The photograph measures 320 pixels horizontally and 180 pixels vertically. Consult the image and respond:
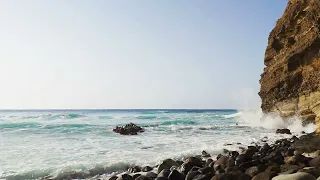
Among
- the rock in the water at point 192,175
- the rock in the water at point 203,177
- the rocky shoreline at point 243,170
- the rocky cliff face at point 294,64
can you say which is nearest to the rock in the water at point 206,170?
the rocky shoreline at point 243,170

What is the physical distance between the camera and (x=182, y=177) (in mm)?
8359

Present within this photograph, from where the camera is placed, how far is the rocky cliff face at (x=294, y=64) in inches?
773

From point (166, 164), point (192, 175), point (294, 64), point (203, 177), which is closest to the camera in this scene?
point (203, 177)

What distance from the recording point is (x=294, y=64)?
2247 centimetres

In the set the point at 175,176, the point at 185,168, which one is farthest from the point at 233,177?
the point at 185,168

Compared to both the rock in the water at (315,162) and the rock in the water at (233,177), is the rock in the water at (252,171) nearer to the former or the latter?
the rock in the water at (233,177)

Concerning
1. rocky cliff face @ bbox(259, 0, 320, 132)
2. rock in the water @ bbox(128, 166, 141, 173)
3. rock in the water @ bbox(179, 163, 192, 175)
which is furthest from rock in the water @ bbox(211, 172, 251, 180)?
rocky cliff face @ bbox(259, 0, 320, 132)

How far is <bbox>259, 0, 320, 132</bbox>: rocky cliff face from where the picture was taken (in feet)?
64.4

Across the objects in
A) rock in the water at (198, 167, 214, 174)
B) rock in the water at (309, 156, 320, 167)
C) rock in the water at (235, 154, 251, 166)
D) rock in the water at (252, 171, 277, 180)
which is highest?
rock in the water at (309, 156, 320, 167)

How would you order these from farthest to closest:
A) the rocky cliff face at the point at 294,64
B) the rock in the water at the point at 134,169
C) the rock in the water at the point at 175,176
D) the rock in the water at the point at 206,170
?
the rocky cliff face at the point at 294,64, the rock in the water at the point at 134,169, the rock in the water at the point at 206,170, the rock in the water at the point at 175,176

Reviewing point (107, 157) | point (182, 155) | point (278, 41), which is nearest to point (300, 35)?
point (278, 41)

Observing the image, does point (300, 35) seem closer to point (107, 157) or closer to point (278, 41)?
point (278, 41)

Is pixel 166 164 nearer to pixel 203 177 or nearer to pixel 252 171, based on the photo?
pixel 203 177

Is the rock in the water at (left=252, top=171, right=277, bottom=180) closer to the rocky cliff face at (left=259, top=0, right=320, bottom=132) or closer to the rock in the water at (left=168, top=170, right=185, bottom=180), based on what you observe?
the rock in the water at (left=168, top=170, right=185, bottom=180)
